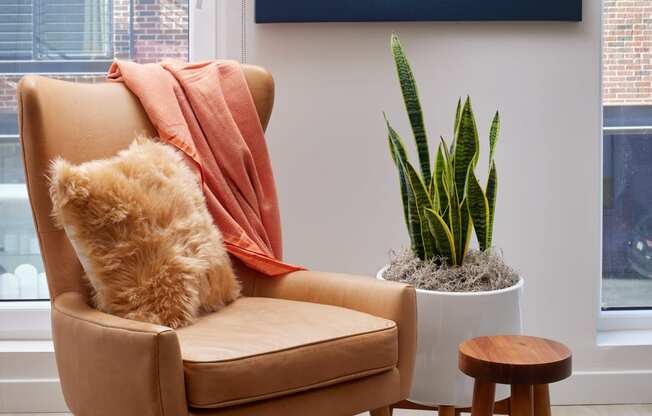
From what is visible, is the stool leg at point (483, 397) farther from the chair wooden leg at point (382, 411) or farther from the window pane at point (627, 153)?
the window pane at point (627, 153)

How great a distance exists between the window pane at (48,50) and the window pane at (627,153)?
1.64 metres

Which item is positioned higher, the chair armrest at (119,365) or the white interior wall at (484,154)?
the white interior wall at (484,154)

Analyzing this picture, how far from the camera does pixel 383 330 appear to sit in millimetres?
1900

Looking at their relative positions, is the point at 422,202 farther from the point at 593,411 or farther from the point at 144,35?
the point at 144,35

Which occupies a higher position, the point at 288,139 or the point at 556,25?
the point at 556,25

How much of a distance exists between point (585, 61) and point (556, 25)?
0.17 m

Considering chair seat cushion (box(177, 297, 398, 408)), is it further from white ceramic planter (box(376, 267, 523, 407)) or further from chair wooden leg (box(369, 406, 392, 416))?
white ceramic planter (box(376, 267, 523, 407))

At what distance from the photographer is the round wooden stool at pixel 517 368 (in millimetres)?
1723

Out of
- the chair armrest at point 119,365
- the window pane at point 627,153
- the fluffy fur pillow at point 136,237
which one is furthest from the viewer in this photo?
the window pane at point 627,153

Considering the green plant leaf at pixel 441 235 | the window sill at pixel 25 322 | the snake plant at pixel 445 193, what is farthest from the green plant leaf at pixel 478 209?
the window sill at pixel 25 322

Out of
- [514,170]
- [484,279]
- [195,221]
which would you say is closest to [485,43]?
[514,170]

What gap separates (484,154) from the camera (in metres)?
→ 2.86

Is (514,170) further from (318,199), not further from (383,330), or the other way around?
(383,330)

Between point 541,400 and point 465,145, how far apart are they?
0.81 metres
